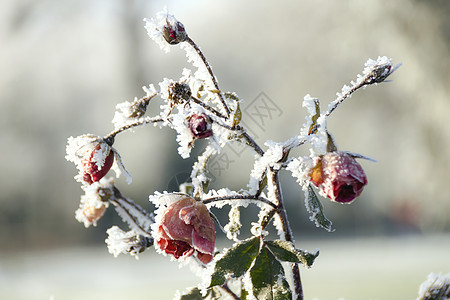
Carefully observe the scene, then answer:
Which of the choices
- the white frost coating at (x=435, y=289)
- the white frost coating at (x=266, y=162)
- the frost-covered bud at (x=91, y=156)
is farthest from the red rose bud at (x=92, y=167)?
the white frost coating at (x=435, y=289)

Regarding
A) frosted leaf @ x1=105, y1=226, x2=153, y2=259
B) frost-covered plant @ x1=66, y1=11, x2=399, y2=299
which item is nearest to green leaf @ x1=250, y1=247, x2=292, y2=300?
frost-covered plant @ x1=66, y1=11, x2=399, y2=299

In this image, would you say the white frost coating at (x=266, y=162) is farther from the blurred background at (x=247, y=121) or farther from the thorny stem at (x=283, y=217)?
the blurred background at (x=247, y=121)

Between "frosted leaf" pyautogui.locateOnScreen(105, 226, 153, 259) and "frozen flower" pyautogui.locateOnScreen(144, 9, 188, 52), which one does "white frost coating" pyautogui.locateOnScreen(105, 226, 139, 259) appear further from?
"frozen flower" pyautogui.locateOnScreen(144, 9, 188, 52)

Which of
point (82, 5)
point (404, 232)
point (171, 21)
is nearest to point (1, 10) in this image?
point (82, 5)

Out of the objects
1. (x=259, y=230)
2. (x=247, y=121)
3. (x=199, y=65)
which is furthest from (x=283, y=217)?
(x=247, y=121)

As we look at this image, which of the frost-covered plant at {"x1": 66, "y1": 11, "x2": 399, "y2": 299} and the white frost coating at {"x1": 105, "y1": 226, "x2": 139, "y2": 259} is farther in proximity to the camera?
the white frost coating at {"x1": 105, "y1": 226, "x2": 139, "y2": 259}

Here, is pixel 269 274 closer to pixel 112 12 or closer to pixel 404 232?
pixel 112 12
